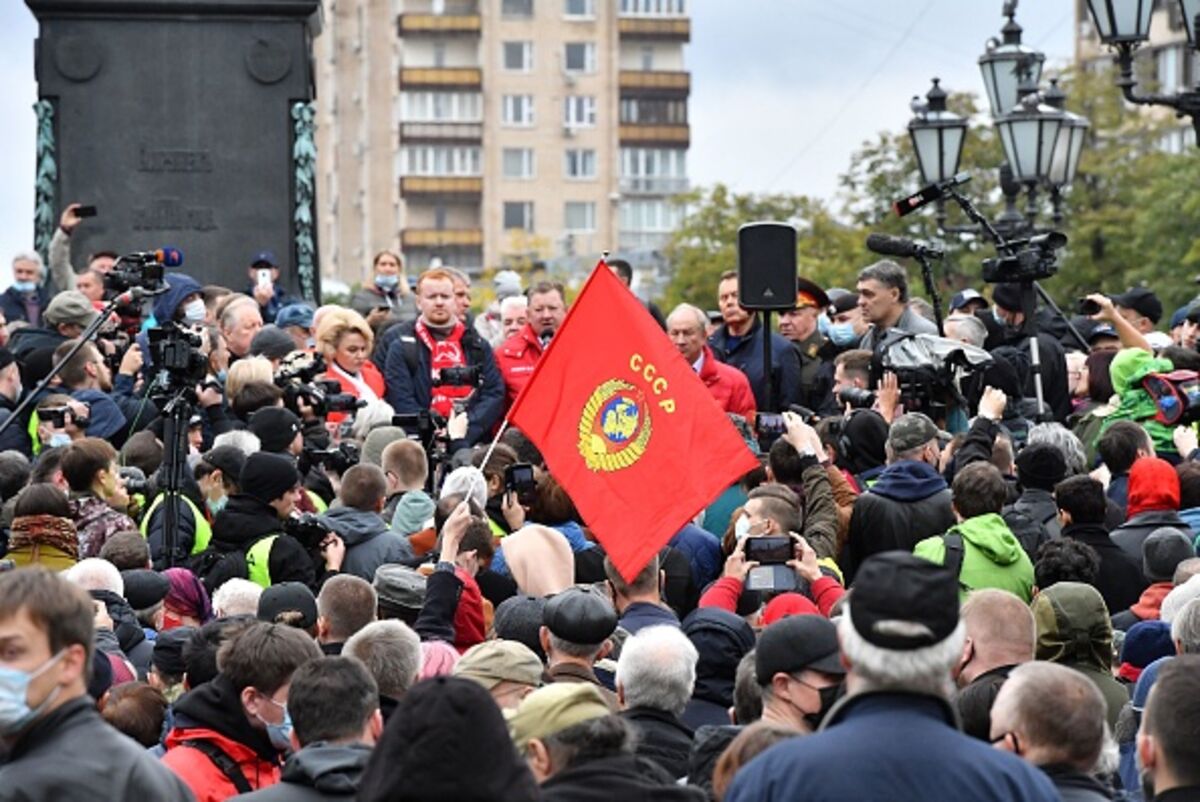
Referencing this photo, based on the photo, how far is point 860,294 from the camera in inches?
642

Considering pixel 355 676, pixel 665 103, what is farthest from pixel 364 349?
pixel 665 103

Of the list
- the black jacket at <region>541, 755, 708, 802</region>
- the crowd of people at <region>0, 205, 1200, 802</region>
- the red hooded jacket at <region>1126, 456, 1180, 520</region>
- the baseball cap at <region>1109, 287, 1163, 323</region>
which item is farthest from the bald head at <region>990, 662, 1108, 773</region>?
the baseball cap at <region>1109, 287, 1163, 323</region>

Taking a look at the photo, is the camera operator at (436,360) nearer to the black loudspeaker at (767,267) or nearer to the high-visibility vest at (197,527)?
the black loudspeaker at (767,267)

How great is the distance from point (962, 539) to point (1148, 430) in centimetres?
428

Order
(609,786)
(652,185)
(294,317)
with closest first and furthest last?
(609,786), (294,317), (652,185)

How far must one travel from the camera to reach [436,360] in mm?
17922

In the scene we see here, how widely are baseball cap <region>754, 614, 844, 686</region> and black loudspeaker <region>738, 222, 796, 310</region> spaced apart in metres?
7.09

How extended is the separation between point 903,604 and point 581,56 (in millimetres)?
125545

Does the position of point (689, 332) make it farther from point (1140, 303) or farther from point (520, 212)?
point (520, 212)

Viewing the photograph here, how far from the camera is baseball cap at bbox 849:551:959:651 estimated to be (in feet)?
21.4

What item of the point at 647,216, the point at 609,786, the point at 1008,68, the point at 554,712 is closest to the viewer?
the point at 609,786

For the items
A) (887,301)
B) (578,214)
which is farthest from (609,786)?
(578,214)

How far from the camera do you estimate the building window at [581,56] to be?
130750mm

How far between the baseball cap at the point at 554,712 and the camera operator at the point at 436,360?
32.7 feet
